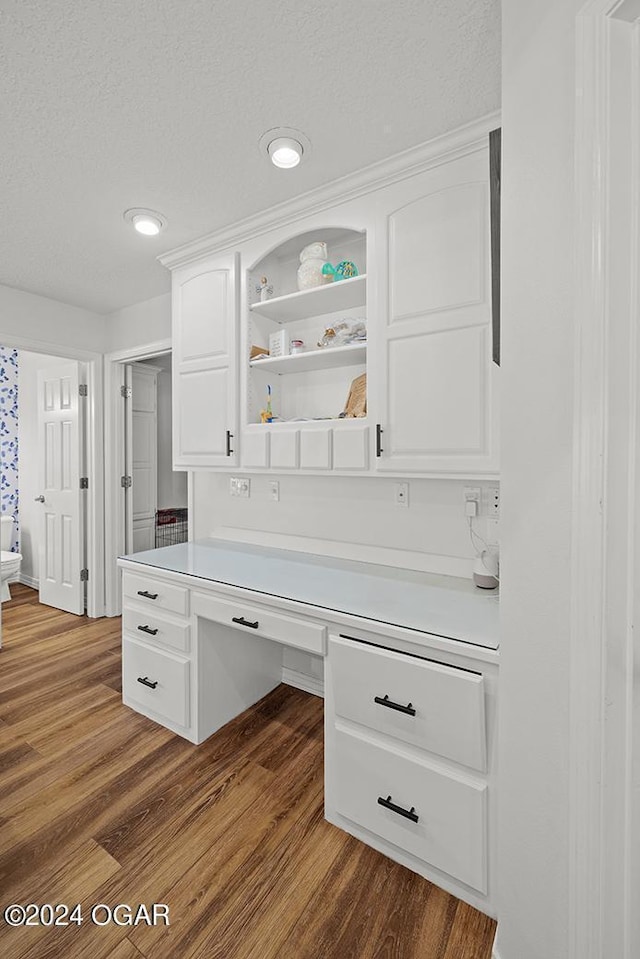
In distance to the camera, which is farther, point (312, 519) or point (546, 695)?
point (312, 519)

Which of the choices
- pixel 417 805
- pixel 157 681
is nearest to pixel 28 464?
pixel 157 681

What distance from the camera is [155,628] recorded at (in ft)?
6.87

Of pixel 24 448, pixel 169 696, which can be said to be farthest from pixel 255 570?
pixel 24 448

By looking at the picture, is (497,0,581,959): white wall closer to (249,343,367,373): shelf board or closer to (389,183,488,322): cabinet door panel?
(389,183,488,322): cabinet door panel

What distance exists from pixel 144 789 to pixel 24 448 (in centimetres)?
378

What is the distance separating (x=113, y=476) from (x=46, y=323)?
3.96ft

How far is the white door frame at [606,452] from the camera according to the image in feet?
2.62

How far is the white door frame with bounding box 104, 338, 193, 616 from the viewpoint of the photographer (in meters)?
3.52

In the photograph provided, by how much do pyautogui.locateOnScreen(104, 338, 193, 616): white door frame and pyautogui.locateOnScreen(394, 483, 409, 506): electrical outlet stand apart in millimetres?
2474

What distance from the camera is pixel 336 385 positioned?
2.23 m

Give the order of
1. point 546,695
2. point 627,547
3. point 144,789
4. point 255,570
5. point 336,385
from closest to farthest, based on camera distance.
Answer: point 627,547 < point 546,695 < point 144,789 < point 255,570 < point 336,385

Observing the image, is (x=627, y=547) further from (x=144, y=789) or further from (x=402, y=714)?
(x=144, y=789)

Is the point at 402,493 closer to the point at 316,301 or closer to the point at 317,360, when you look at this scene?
the point at 317,360

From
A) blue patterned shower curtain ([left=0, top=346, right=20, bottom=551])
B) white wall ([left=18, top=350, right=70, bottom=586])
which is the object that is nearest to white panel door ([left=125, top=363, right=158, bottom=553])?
white wall ([left=18, top=350, right=70, bottom=586])
